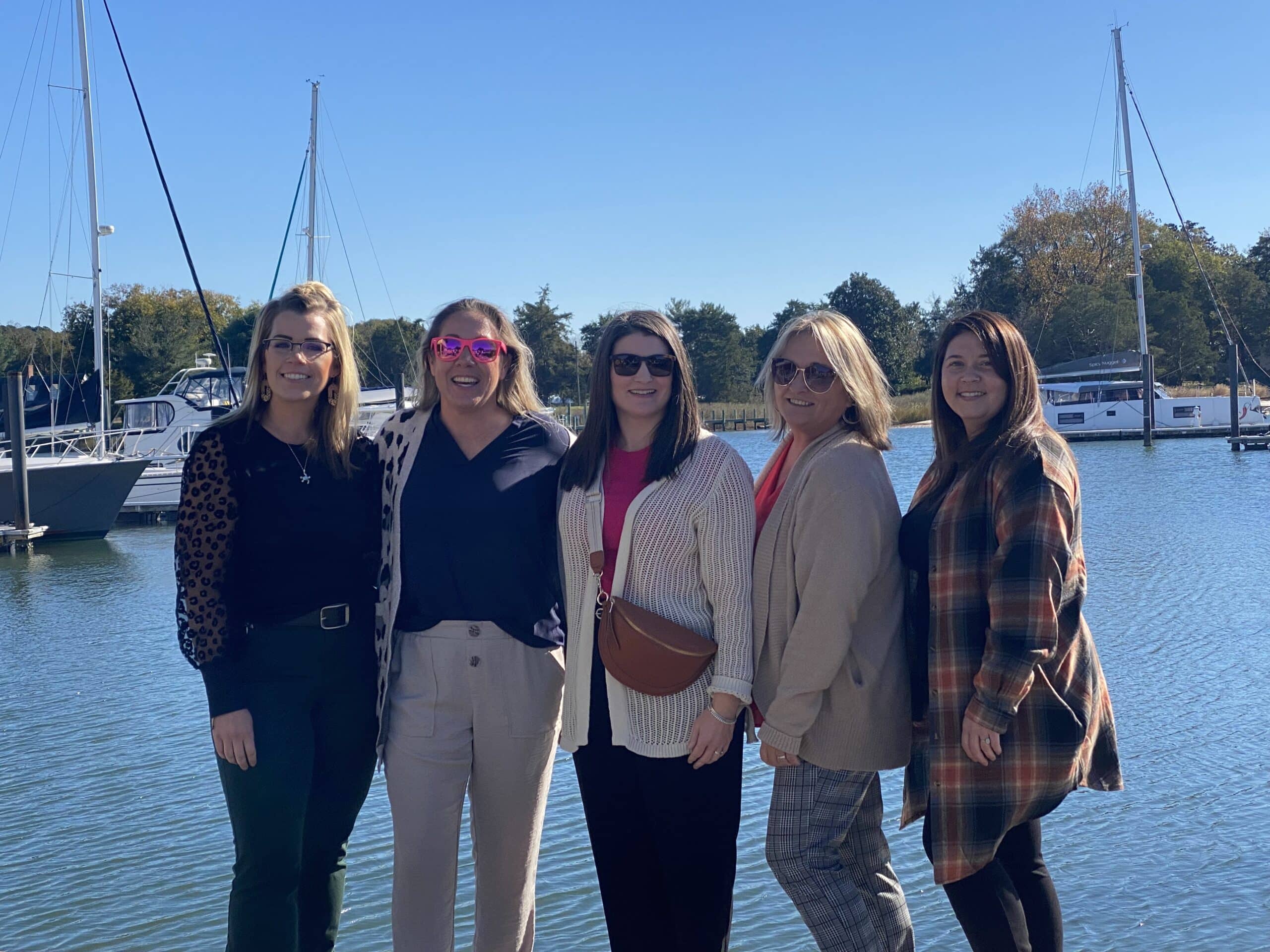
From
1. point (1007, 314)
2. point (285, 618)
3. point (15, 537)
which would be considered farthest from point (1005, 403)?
point (1007, 314)

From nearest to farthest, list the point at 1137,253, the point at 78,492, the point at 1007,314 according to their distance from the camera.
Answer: the point at 78,492 → the point at 1137,253 → the point at 1007,314

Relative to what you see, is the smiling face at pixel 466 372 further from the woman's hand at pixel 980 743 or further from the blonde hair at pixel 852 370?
the woman's hand at pixel 980 743

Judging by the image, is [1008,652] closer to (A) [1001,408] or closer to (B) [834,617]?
(B) [834,617]

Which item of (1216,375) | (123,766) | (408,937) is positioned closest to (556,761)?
(123,766)

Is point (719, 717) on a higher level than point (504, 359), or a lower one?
lower

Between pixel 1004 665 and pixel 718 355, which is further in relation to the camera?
pixel 718 355

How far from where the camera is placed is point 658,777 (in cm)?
297

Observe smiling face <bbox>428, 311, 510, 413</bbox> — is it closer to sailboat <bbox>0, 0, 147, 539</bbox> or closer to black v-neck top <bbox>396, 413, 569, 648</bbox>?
black v-neck top <bbox>396, 413, 569, 648</bbox>

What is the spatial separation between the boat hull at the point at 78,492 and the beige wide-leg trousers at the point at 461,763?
20660 millimetres

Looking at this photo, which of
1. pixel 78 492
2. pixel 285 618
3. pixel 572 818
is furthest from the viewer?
pixel 78 492

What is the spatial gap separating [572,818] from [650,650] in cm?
354

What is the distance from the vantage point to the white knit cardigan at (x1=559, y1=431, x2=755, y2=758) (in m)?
2.96

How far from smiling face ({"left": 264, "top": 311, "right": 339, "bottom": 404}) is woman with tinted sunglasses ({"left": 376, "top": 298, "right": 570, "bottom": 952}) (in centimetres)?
30

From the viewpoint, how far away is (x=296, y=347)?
3.21 m
